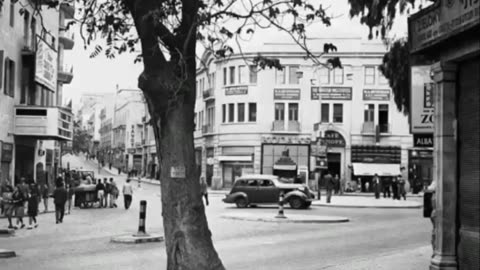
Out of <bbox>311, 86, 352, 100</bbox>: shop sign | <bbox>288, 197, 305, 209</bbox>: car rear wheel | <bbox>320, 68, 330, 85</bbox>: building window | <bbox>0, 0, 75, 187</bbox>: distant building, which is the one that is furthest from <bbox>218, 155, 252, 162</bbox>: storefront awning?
<bbox>288, 197, 305, 209</bbox>: car rear wheel

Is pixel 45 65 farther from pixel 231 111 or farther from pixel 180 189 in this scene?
pixel 180 189

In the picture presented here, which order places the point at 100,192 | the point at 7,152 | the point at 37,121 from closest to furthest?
1. the point at 7,152
2. the point at 37,121
3. the point at 100,192

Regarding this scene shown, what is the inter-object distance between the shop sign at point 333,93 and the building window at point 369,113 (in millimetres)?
1779

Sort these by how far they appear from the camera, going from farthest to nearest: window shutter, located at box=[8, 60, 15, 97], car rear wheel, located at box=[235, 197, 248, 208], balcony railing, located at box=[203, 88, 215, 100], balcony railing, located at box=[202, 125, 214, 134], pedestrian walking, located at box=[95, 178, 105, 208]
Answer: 1. balcony railing, located at box=[202, 125, 214, 134]
2. balcony railing, located at box=[203, 88, 215, 100]
3. pedestrian walking, located at box=[95, 178, 105, 208]
4. window shutter, located at box=[8, 60, 15, 97]
5. car rear wheel, located at box=[235, 197, 248, 208]

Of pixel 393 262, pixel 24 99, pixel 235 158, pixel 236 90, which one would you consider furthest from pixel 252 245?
pixel 236 90

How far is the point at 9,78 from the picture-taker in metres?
34.4

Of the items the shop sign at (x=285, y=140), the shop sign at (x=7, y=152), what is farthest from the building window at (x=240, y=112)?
the shop sign at (x=7, y=152)

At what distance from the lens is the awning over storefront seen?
58188 millimetres

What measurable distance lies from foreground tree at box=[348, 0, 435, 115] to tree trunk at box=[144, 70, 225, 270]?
10.1 feet

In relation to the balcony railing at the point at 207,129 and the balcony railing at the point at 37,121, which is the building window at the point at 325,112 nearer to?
the balcony railing at the point at 207,129

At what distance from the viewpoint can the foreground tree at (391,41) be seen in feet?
36.0

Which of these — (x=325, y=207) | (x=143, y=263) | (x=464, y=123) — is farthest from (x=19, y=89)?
(x=464, y=123)

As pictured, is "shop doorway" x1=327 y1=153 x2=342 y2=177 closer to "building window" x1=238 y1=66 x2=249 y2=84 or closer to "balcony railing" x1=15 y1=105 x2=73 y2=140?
"building window" x1=238 y1=66 x2=249 y2=84

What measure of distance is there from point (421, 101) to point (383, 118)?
4572 cm
